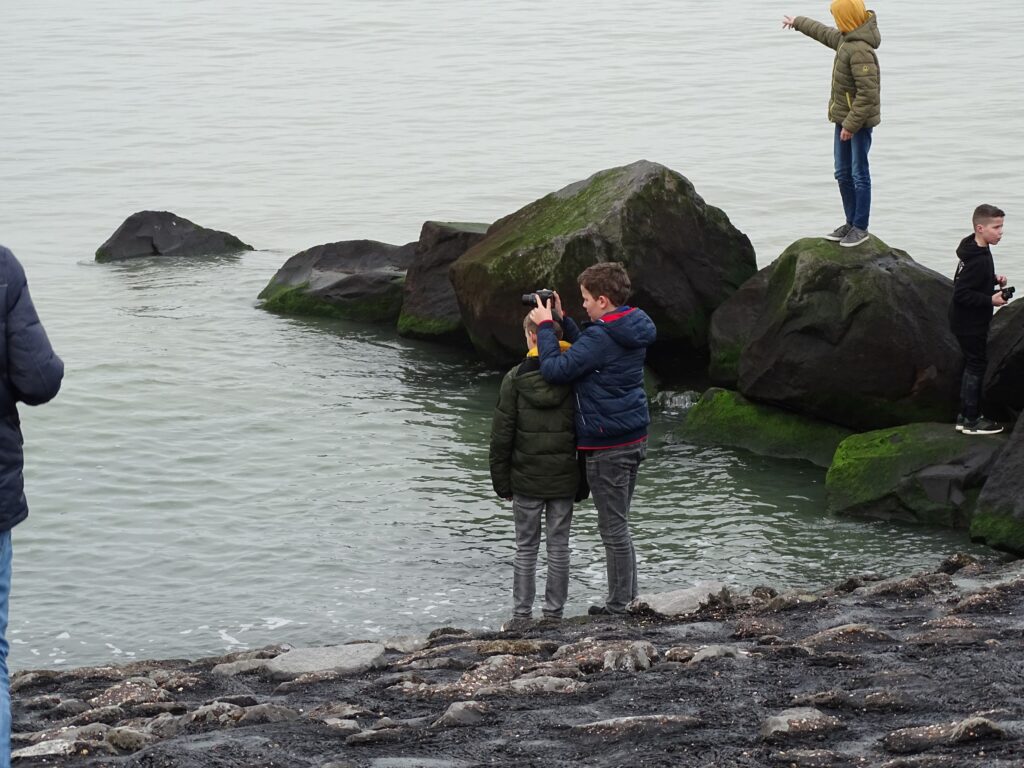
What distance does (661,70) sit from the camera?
167 ft

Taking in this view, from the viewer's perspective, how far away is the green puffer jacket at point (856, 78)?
14.6 m

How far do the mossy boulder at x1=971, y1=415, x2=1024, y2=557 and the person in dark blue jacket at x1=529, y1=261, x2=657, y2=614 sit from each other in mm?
3596

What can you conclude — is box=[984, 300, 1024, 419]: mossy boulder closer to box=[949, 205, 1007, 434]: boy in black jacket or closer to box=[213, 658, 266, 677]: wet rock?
box=[949, 205, 1007, 434]: boy in black jacket

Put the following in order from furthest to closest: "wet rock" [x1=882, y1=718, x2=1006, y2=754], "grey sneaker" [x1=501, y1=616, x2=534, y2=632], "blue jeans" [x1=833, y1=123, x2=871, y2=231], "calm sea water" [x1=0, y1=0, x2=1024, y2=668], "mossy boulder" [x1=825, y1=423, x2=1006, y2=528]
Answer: "blue jeans" [x1=833, y1=123, x2=871, y2=231] < "mossy boulder" [x1=825, y1=423, x2=1006, y2=528] < "calm sea water" [x1=0, y1=0, x2=1024, y2=668] < "grey sneaker" [x1=501, y1=616, x2=534, y2=632] < "wet rock" [x1=882, y1=718, x2=1006, y2=754]

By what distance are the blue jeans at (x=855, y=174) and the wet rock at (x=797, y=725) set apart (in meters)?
9.00

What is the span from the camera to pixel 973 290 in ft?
43.0

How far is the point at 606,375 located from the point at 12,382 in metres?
4.32

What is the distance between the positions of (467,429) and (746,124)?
84.7ft

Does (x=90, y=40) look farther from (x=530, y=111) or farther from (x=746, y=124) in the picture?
(x=746, y=124)

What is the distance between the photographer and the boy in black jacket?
42.6ft

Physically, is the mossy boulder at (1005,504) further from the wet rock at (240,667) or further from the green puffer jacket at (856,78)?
the wet rock at (240,667)

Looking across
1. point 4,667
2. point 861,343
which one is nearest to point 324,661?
point 4,667

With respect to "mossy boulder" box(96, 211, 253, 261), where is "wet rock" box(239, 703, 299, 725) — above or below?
below

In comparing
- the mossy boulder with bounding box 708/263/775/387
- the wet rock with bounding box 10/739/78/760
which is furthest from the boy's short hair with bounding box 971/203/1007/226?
the wet rock with bounding box 10/739/78/760
